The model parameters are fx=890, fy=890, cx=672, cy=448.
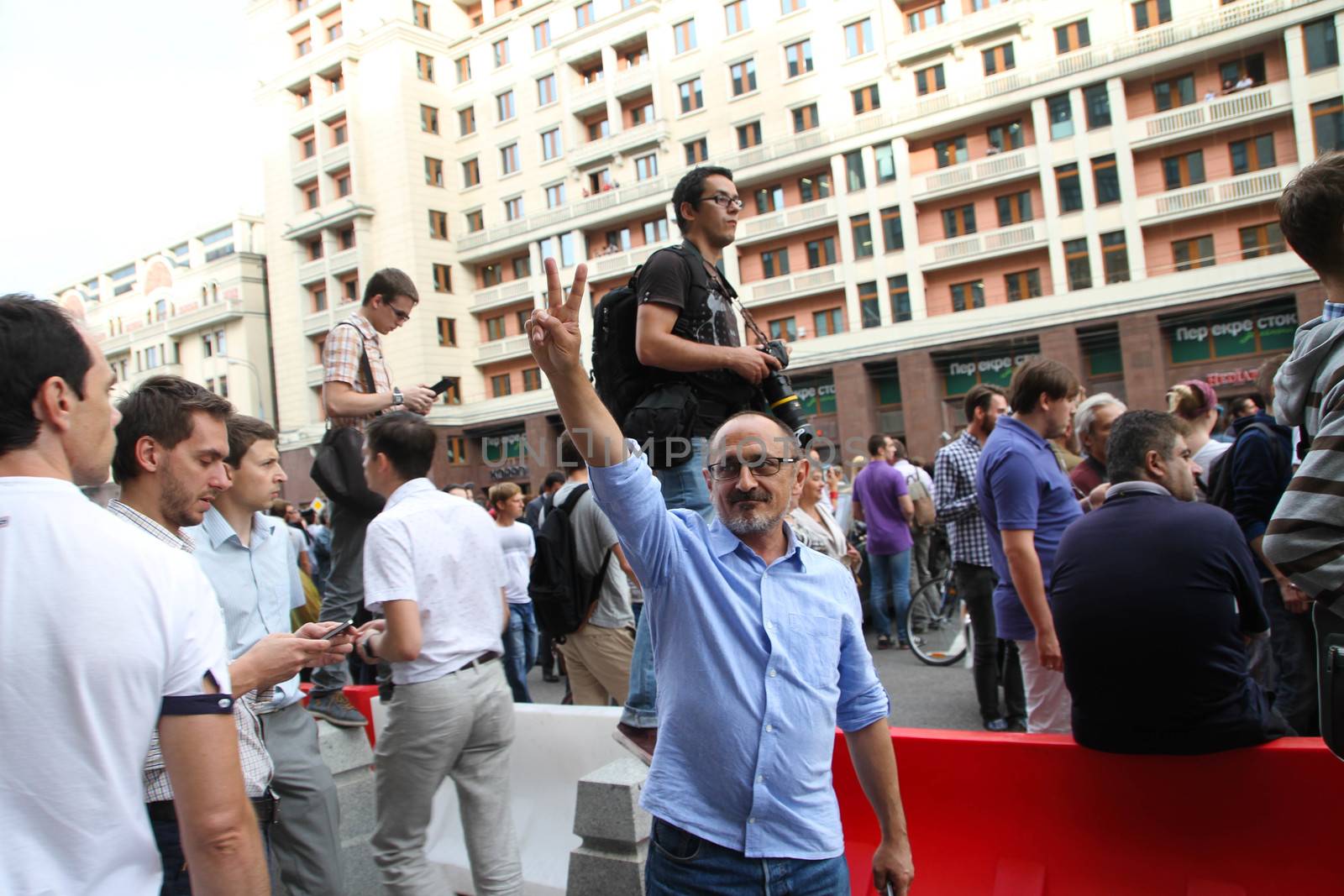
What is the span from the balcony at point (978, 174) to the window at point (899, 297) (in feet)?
10.2

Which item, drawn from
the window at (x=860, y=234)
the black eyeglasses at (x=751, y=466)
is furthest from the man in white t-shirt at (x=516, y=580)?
the window at (x=860, y=234)

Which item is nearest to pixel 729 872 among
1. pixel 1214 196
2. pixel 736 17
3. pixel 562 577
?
pixel 562 577

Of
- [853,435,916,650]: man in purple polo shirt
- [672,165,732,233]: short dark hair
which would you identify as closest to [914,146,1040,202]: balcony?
[853,435,916,650]: man in purple polo shirt

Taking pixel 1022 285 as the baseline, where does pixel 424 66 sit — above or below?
above

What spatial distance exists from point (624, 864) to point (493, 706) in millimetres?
829

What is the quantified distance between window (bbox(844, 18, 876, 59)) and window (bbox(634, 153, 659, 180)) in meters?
9.29

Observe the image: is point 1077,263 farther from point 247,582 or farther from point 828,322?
point 247,582

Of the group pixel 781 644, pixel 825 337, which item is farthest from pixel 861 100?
pixel 781 644

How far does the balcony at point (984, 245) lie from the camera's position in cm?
3250

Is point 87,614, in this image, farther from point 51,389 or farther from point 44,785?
point 51,389

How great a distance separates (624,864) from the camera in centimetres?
349

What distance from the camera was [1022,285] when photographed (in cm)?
3359

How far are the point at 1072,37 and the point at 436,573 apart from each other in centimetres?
3629

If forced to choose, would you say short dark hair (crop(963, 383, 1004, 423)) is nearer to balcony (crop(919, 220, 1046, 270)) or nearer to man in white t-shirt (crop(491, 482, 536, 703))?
man in white t-shirt (crop(491, 482, 536, 703))
